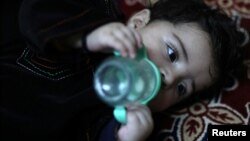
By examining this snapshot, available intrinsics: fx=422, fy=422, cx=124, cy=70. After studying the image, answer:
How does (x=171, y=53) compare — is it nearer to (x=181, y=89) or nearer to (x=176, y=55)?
(x=176, y=55)

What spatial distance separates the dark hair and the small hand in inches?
9.2

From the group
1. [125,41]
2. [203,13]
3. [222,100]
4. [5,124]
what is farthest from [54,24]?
[222,100]

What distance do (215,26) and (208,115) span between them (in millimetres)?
240

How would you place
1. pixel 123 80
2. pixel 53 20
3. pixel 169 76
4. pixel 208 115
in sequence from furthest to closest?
pixel 208 115, pixel 169 76, pixel 53 20, pixel 123 80

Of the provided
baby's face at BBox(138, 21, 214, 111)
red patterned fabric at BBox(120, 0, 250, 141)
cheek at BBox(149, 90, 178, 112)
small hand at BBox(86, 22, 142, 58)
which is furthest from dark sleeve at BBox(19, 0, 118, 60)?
red patterned fabric at BBox(120, 0, 250, 141)

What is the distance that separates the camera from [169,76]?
969 mm

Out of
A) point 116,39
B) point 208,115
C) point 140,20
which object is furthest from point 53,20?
point 208,115

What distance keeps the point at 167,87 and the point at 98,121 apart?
8.0 inches

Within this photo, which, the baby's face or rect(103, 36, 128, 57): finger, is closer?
rect(103, 36, 128, 57): finger

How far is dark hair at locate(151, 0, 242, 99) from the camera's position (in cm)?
103

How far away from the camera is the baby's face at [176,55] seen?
3.17ft

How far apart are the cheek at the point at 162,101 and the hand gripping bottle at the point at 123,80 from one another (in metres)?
0.20

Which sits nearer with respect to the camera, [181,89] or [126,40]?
[126,40]

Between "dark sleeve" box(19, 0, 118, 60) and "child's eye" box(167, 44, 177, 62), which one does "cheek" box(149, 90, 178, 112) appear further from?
"dark sleeve" box(19, 0, 118, 60)
